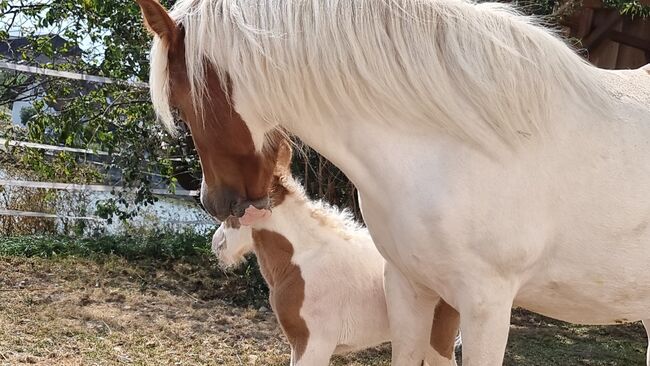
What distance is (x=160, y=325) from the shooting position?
440 centimetres

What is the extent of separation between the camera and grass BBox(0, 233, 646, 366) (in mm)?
3908

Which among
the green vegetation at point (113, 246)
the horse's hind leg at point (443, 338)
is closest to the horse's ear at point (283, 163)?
the horse's hind leg at point (443, 338)

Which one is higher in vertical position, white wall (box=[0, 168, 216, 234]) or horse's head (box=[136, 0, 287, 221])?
horse's head (box=[136, 0, 287, 221])

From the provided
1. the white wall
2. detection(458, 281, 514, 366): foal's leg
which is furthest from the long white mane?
the white wall

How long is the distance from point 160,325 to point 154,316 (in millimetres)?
218

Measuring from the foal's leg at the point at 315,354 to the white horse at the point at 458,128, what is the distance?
119 cm

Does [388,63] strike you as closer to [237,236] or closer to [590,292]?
[590,292]

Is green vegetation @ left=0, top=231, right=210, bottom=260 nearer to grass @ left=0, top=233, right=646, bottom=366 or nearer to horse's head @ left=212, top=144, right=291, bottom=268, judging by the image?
grass @ left=0, top=233, right=646, bottom=366

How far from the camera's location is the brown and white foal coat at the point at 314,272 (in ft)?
9.43

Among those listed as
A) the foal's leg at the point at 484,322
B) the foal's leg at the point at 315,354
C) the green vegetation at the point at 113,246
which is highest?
the foal's leg at the point at 484,322

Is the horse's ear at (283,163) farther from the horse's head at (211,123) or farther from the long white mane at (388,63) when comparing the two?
the long white mane at (388,63)

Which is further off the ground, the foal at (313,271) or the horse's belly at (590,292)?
the horse's belly at (590,292)

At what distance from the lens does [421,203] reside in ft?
5.17

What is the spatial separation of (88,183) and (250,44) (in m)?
5.18
